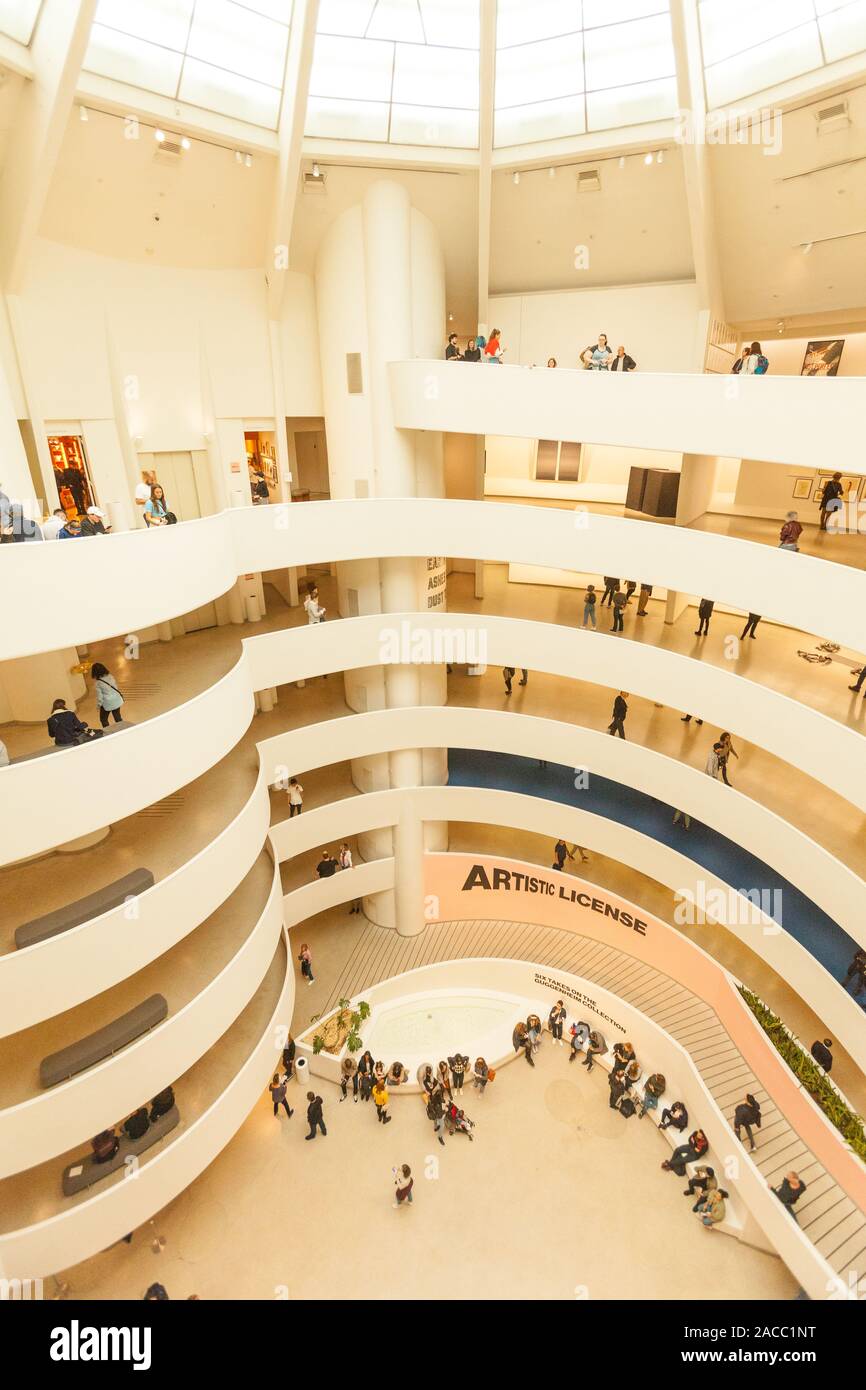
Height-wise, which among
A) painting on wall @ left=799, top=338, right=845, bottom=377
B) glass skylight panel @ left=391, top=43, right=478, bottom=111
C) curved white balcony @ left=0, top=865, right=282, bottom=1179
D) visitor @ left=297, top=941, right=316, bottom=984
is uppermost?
glass skylight panel @ left=391, top=43, right=478, bottom=111

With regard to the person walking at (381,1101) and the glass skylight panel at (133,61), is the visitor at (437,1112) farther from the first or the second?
the glass skylight panel at (133,61)

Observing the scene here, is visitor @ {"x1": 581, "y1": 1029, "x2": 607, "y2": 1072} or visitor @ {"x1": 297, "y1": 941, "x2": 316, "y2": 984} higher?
visitor @ {"x1": 297, "y1": 941, "x2": 316, "y2": 984}

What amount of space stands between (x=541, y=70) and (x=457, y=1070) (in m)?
20.8

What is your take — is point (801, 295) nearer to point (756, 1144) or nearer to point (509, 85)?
point (509, 85)

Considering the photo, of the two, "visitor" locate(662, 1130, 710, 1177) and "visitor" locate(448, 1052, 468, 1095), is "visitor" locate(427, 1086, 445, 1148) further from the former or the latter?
"visitor" locate(662, 1130, 710, 1177)

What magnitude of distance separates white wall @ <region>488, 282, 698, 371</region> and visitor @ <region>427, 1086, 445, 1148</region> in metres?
17.7

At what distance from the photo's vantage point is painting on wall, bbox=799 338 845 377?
1864 cm

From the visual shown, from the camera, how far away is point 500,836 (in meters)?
21.4

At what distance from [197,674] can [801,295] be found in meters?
15.9

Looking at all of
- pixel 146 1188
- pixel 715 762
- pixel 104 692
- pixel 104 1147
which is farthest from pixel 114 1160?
pixel 715 762

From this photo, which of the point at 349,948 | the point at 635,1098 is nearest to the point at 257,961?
the point at 349,948

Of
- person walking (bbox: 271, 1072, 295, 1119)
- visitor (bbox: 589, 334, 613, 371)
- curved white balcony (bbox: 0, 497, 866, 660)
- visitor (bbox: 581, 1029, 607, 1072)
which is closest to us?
curved white balcony (bbox: 0, 497, 866, 660)

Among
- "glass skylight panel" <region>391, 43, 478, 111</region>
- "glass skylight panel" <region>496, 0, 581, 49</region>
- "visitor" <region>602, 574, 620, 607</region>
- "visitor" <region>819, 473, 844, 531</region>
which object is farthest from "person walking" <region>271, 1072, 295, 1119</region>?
"glass skylight panel" <region>496, 0, 581, 49</region>

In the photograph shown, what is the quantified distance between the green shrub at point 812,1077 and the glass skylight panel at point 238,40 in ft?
68.1
